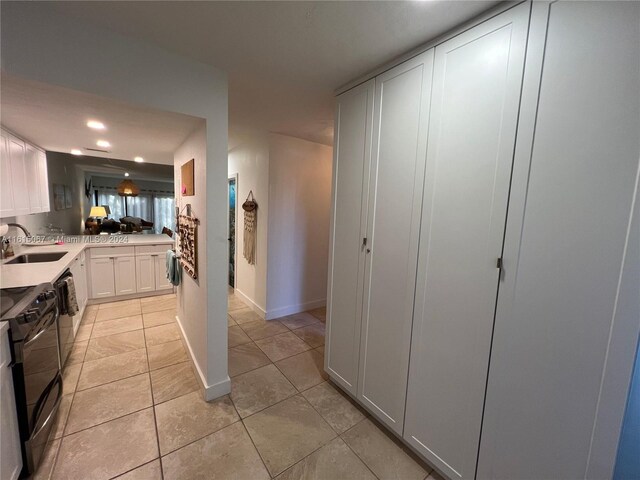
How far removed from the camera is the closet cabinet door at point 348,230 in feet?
5.92

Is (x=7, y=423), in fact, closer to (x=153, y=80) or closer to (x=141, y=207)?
(x=153, y=80)

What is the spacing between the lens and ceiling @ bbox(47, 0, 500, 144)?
4.02ft

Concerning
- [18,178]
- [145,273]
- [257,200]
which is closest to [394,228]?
[257,200]

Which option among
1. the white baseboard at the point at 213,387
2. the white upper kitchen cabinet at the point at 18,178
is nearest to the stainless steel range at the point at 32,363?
the white baseboard at the point at 213,387

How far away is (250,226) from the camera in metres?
3.63

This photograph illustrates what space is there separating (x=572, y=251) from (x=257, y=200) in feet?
10.2

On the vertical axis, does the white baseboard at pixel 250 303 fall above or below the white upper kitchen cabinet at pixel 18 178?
below

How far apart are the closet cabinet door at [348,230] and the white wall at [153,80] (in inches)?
33.0

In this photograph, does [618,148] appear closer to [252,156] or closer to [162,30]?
[162,30]

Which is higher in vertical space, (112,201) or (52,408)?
(112,201)

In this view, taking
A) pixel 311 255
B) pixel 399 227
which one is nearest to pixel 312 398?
pixel 399 227

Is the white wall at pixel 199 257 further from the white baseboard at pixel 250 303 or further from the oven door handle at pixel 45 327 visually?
the white baseboard at pixel 250 303

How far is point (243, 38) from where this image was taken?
1.46 meters

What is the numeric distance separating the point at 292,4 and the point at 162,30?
30.2 inches
